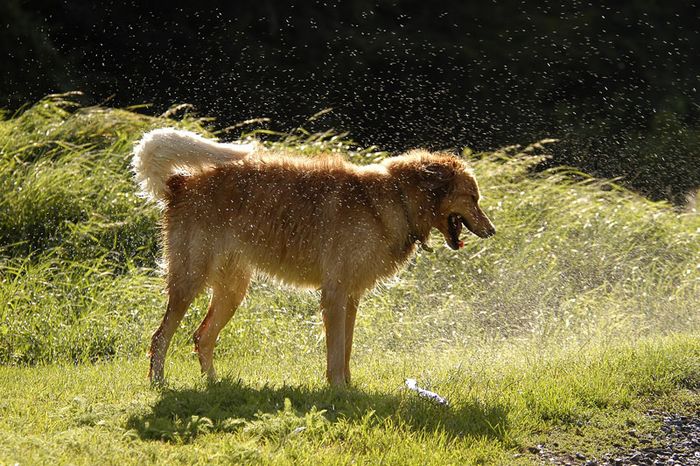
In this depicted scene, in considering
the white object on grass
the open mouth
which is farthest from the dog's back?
the white object on grass

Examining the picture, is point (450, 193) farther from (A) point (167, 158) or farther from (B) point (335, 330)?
(A) point (167, 158)

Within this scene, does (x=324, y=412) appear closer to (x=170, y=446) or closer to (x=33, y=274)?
(x=170, y=446)

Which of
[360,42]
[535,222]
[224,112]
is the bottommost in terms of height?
[535,222]

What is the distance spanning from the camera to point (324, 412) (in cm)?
479

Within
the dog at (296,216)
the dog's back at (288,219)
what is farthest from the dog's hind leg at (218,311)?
the dog's back at (288,219)

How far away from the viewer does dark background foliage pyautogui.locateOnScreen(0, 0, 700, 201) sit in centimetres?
1423

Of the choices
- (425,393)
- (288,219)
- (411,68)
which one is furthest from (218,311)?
(411,68)

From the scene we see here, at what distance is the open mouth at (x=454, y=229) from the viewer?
6.09 meters

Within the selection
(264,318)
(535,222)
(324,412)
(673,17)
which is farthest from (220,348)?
(673,17)

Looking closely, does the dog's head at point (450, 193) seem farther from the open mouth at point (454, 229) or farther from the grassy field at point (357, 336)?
the grassy field at point (357, 336)

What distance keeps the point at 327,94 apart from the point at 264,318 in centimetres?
845

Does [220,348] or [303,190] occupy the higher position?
[303,190]

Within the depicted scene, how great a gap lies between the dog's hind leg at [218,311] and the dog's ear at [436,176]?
132 centimetres

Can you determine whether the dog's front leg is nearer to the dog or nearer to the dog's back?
the dog
